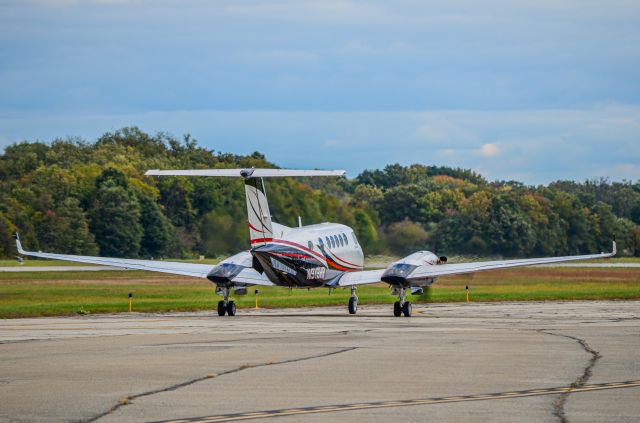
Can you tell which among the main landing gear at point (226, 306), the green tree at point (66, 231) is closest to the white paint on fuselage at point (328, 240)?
the main landing gear at point (226, 306)

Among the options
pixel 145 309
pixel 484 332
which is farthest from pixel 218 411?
pixel 145 309

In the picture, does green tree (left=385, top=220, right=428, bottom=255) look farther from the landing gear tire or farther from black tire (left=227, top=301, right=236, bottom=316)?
the landing gear tire

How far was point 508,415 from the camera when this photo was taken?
1574 centimetres

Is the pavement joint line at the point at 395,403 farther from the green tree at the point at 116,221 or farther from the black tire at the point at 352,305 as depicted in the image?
the green tree at the point at 116,221

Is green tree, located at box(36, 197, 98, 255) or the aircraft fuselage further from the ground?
green tree, located at box(36, 197, 98, 255)

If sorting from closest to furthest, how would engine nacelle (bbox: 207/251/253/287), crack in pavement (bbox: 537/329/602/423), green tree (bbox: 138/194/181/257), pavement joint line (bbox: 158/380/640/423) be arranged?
pavement joint line (bbox: 158/380/640/423), crack in pavement (bbox: 537/329/602/423), engine nacelle (bbox: 207/251/253/287), green tree (bbox: 138/194/181/257)

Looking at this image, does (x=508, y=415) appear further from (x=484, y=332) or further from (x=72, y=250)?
(x=72, y=250)

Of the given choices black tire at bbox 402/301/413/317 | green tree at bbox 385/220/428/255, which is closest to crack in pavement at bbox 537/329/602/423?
black tire at bbox 402/301/413/317

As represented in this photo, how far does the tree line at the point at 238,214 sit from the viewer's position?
2544 inches

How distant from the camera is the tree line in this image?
64.6 meters

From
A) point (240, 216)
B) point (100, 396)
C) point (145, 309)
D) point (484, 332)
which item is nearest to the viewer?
point (100, 396)

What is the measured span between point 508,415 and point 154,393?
5.69 metres

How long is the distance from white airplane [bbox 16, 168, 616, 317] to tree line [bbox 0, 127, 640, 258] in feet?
57.8

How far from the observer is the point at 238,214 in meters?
63.4
